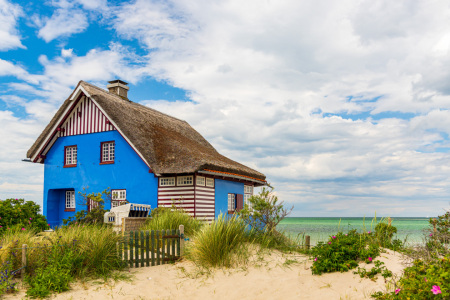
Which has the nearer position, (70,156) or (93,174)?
(93,174)

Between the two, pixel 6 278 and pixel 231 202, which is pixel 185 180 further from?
pixel 6 278

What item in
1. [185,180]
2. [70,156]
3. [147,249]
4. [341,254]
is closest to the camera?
[341,254]

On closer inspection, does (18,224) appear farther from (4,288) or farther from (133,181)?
(133,181)

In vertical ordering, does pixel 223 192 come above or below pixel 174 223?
above

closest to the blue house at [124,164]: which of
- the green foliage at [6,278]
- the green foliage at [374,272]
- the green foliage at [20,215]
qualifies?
the green foliage at [20,215]

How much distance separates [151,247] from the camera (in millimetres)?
12273

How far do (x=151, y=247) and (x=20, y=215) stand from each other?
559cm

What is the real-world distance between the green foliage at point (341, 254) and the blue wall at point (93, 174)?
38.0ft

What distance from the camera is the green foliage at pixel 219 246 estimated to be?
10.7 metres

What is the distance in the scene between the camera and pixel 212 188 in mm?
21141

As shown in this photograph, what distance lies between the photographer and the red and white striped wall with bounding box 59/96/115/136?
71.8 feet

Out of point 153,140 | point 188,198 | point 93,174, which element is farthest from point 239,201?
point 93,174

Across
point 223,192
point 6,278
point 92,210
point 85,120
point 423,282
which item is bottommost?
point 6,278

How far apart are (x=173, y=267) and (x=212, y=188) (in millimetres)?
9752
